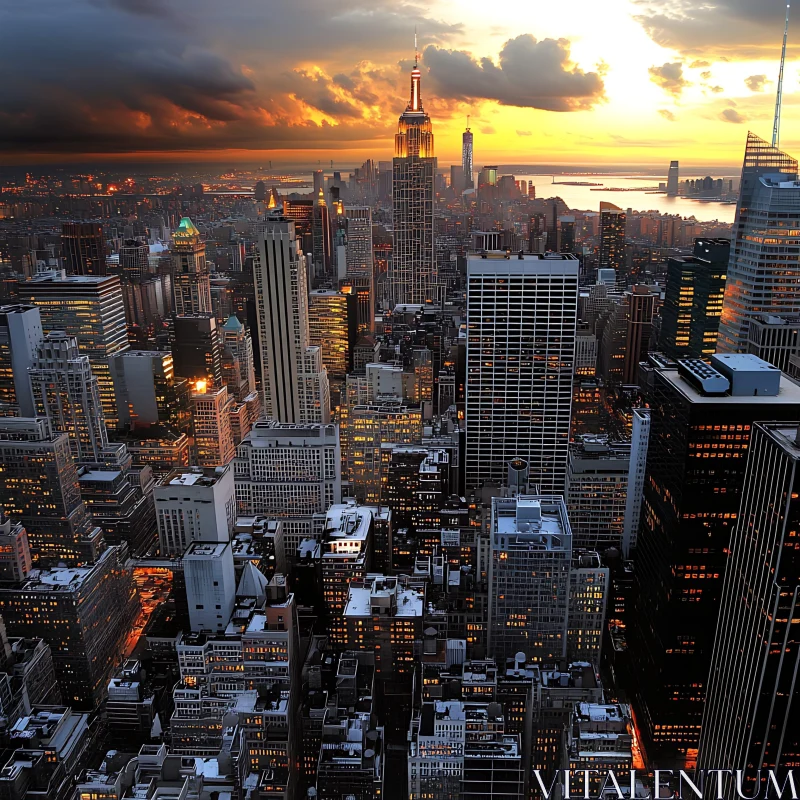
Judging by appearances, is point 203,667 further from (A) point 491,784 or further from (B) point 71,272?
(B) point 71,272

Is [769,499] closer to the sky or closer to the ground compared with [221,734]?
closer to the sky

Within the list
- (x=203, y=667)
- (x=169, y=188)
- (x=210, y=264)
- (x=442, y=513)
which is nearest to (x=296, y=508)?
(x=442, y=513)

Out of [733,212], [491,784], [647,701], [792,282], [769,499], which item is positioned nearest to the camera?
[769,499]

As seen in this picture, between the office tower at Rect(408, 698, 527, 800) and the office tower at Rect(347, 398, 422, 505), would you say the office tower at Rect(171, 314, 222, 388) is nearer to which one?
the office tower at Rect(347, 398, 422, 505)

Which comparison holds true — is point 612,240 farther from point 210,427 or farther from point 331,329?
point 210,427

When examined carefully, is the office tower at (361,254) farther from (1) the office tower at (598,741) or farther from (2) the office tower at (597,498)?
(1) the office tower at (598,741)

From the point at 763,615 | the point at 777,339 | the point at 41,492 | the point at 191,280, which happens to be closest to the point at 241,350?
the point at 191,280

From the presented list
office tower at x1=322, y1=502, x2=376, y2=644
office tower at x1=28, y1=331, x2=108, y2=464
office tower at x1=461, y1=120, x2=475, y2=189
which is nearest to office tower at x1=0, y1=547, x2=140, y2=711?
office tower at x1=322, y1=502, x2=376, y2=644
